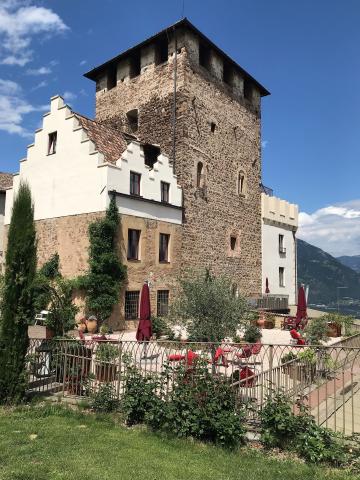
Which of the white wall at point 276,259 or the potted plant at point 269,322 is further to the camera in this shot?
the white wall at point 276,259

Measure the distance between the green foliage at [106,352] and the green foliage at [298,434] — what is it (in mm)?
3584

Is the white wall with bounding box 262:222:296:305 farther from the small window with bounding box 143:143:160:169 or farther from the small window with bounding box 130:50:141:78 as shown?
the small window with bounding box 130:50:141:78

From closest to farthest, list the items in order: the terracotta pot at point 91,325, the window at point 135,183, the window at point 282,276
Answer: the terracotta pot at point 91,325
the window at point 135,183
the window at point 282,276

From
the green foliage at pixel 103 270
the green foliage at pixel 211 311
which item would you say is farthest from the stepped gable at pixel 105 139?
the green foliage at pixel 211 311

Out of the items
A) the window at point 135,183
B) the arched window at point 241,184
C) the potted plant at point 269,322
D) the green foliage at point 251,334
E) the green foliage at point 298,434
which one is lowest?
the green foliage at point 298,434

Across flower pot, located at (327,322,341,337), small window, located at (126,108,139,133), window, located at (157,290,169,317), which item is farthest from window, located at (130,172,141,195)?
flower pot, located at (327,322,341,337)

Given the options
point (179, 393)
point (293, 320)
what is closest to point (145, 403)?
point (179, 393)

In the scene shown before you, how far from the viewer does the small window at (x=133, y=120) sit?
89.4 ft

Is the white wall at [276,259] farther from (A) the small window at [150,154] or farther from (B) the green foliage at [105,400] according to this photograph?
(B) the green foliage at [105,400]

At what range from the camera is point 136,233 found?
68.3ft

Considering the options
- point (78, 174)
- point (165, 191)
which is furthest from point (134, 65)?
point (78, 174)

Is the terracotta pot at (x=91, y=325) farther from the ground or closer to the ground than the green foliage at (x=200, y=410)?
farther from the ground

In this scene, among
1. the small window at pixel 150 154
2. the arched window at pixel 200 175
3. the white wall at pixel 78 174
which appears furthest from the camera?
the arched window at pixel 200 175

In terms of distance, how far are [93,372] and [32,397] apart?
4.72ft
